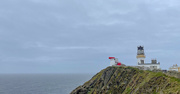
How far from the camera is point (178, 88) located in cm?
2869

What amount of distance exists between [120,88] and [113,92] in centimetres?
311

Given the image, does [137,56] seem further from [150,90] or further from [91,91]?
[150,90]

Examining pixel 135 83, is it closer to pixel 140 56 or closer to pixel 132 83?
pixel 132 83

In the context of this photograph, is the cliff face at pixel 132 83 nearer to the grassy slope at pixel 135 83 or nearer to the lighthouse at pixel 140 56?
the grassy slope at pixel 135 83

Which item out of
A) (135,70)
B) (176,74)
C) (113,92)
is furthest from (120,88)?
(176,74)

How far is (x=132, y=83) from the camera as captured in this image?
50.9m

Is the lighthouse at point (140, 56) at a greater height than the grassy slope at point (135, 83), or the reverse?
the lighthouse at point (140, 56)

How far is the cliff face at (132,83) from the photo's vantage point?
1330 inches

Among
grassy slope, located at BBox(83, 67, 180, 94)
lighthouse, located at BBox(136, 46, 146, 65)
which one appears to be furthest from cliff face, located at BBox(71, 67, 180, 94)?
lighthouse, located at BBox(136, 46, 146, 65)

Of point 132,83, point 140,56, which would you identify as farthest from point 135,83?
point 140,56

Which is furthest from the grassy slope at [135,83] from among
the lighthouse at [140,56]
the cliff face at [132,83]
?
the lighthouse at [140,56]

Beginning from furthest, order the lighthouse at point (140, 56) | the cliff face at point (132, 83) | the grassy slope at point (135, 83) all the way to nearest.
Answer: the lighthouse at point (140, 56) < the cliff face at point (132, 83) < the grassy slope at point (135, 83)

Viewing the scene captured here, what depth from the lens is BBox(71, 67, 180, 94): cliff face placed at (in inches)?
1330

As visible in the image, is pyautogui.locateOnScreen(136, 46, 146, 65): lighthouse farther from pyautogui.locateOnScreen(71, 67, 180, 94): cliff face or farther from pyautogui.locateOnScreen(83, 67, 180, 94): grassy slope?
pyautogui.locateOnScreen(83, 67, 180, 94): grassy slope
